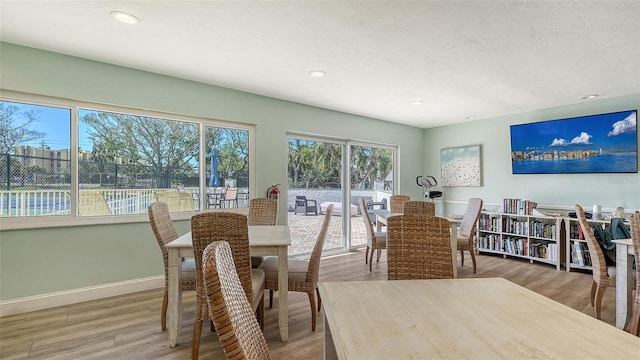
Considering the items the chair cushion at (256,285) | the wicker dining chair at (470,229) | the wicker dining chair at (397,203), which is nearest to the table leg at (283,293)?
the chair cushion at (256,285)

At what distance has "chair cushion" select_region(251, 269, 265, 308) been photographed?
82.7 inches

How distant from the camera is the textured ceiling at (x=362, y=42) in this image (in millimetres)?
A: 2148

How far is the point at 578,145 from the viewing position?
4.48 m

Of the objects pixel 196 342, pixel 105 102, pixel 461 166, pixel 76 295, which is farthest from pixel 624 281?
pixel 105 102

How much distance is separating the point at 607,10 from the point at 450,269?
2.20m

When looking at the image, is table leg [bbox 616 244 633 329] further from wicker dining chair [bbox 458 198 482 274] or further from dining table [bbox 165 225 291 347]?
dining table [bbox 165 225 291 347]

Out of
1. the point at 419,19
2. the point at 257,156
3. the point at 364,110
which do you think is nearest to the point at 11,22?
the point at 257,156

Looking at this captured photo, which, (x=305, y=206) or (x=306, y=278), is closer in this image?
(x=306, y=278)

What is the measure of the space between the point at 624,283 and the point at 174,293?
11.5 ft

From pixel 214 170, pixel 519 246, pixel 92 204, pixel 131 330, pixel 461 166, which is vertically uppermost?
pixel 461 166

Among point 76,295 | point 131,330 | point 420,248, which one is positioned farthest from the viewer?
point 76,295

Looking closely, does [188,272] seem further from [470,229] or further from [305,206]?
[470,229]

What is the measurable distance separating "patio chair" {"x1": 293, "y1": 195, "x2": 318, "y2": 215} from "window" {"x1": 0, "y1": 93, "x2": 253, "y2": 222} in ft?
2.91

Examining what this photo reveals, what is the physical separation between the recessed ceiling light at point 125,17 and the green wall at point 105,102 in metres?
1.17
